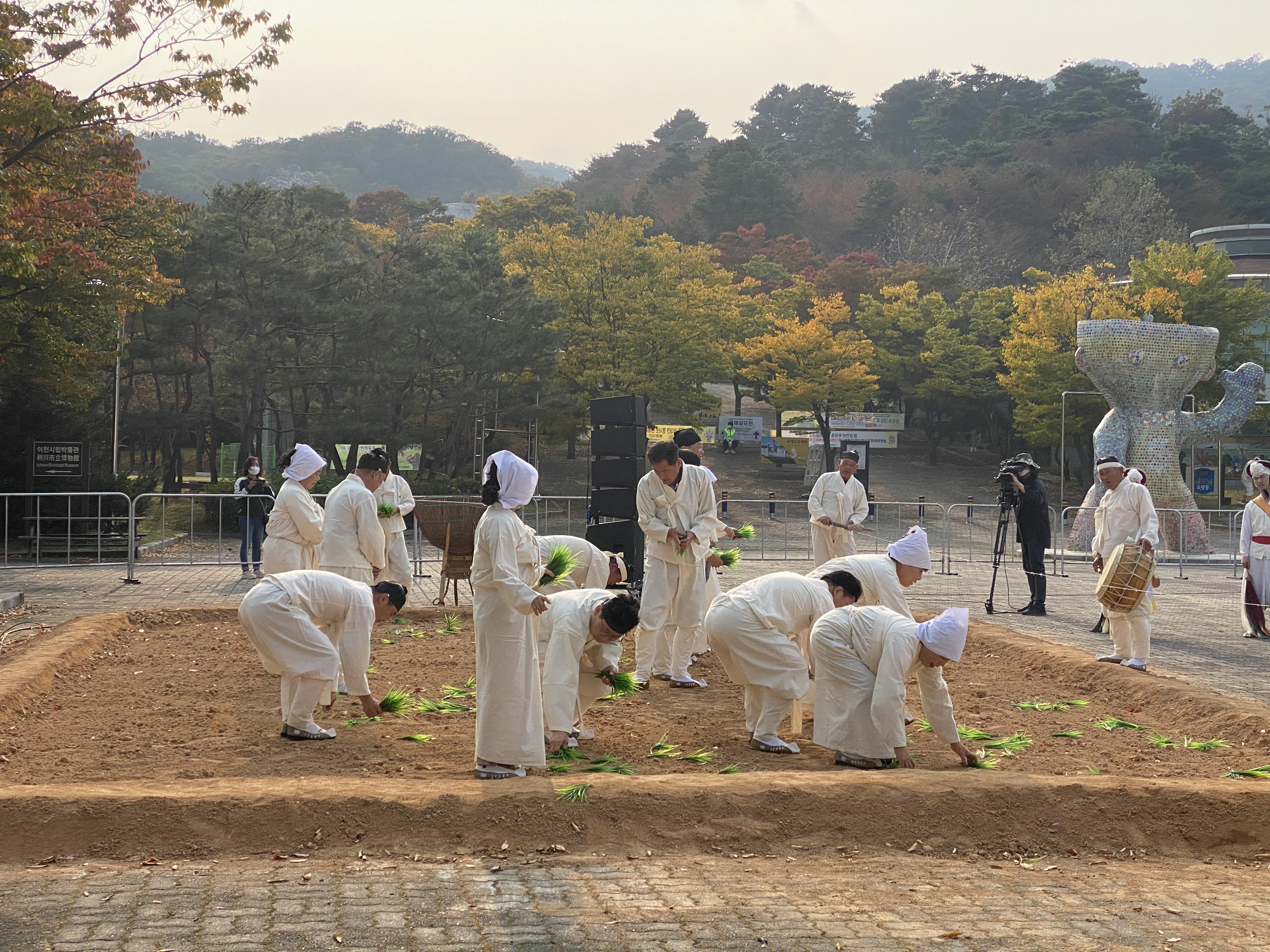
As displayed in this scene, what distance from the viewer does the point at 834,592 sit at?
6.43 metres

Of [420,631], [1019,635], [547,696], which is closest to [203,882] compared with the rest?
[547,696]

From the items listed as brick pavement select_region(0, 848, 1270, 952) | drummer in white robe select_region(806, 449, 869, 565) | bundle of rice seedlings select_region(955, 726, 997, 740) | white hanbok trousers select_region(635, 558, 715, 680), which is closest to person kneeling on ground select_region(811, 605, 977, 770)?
bundle of rice seedlings select_region(955, 726, 997, 740)

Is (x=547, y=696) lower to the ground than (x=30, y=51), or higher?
lower

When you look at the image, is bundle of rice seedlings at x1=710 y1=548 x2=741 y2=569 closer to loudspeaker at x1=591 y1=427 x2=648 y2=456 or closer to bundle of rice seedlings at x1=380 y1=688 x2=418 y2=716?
loudspeaker at x1=591 y1=427 x2=648 y2=456

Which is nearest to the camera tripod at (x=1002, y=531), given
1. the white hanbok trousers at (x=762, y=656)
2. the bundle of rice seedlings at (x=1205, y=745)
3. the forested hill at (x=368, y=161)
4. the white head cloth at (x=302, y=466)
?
the bundle of rice seedlings at (x=1205, y=745)

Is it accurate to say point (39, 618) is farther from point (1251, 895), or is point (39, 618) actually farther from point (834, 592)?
point (1251, 895)

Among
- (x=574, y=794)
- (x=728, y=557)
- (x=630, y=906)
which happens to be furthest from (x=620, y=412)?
(x=630, y=906)

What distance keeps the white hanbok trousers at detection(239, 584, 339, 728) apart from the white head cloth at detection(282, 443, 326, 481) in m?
2.46

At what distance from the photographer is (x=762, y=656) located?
6.43 meters

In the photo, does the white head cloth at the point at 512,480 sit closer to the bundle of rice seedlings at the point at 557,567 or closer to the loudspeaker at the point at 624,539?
the bundle of rice seedlings at the point at 557,567

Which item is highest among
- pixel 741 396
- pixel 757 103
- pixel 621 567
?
pixel 757 103

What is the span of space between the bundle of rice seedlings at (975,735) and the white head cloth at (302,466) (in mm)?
4920

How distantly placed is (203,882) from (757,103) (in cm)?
9718

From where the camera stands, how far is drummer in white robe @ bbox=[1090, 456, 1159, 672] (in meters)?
9.19
